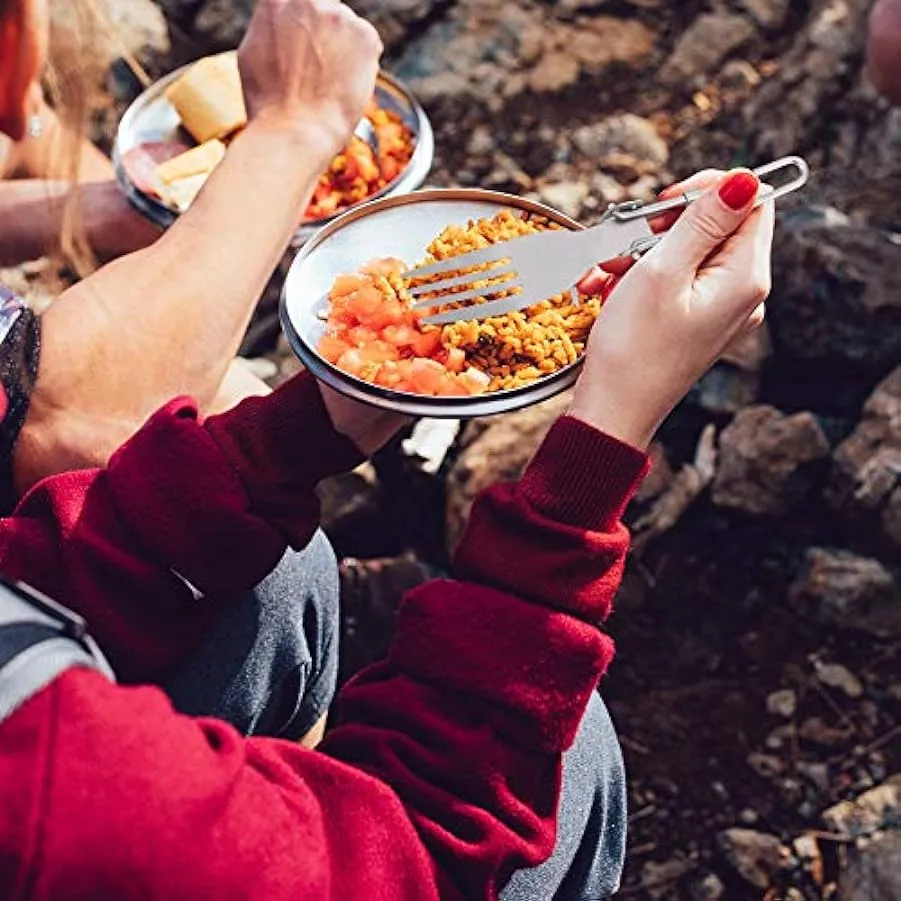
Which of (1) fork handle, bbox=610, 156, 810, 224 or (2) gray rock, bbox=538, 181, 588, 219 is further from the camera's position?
(2) gray rock, bbox=538, 181, 588, 219

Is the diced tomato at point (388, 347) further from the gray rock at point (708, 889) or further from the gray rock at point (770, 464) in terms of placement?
the gray rock at point (708, 889)

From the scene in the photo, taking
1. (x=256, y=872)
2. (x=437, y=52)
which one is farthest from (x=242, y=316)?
(x=437, y=52)

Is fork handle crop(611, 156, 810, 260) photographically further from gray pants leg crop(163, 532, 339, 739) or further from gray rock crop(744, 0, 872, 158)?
gray rock crop(744, 0, 872, 158)

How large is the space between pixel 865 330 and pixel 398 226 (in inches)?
44.1

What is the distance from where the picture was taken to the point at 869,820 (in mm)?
2309

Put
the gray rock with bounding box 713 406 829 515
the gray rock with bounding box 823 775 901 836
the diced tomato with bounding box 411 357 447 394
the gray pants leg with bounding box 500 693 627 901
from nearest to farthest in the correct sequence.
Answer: the gray pants leg with bounding box 500 693 627 901, the diced tomato with bounding box 411 357 447 394, the gray rock with bounding box 823 775 901 836, the gray rock with bounding box 713 406 829 515

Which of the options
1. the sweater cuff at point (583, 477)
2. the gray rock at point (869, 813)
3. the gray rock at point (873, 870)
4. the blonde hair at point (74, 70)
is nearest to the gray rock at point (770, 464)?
the gray rock at point (869, 813)

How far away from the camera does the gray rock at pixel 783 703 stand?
2.51 meters

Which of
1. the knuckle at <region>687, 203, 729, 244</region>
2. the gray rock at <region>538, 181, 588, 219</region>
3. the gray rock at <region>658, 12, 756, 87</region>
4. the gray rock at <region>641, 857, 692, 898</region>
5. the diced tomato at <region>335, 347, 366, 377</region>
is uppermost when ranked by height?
the knuckle at <region>687, 203, 729, 244</region>

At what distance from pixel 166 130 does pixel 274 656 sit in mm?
1271

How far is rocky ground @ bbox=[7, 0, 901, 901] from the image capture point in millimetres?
2396

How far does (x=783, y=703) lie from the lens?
2516 mm

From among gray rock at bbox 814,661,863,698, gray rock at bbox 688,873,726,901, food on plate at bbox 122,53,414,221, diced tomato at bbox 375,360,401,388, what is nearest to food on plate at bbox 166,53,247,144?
food on plate at bbox 122,53,414,221

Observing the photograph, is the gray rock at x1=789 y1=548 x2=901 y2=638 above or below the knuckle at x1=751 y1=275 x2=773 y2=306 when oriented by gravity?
below
